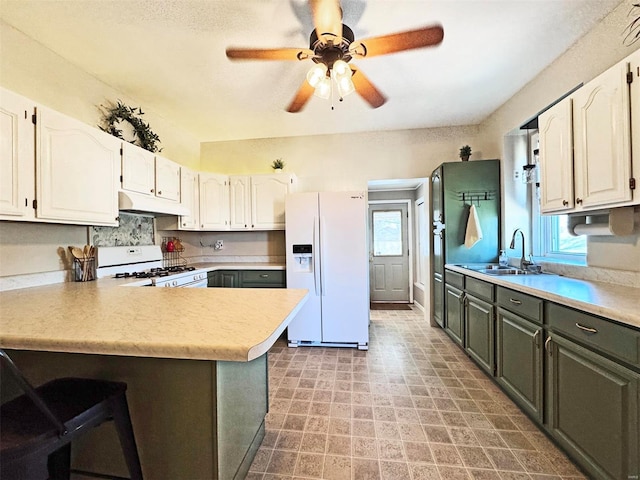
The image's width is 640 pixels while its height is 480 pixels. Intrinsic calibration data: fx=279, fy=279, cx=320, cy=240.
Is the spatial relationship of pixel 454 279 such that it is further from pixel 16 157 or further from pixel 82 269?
pixel 16 157

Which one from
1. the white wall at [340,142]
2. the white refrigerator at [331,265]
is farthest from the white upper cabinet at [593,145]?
the white refrigerator at [331,265]

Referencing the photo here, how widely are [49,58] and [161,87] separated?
30.4 inches

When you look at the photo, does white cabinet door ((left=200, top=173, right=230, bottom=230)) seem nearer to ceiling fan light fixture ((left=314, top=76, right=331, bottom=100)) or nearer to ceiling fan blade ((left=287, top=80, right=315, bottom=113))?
ceiling fan blade ((left=287, top=80, right=315, bottom=113))

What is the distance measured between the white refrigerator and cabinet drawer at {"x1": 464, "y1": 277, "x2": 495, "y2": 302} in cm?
102

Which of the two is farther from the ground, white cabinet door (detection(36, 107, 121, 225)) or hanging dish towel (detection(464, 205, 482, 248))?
white cabinet door (detection(36, 107, 121, 225))

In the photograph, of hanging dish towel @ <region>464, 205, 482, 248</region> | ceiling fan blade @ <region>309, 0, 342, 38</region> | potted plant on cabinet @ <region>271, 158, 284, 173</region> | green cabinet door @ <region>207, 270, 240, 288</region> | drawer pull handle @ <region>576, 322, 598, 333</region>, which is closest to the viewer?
drawer pull handle @ <region>576, 322, 598, 333</region>

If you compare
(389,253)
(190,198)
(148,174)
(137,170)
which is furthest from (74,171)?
(389,253)

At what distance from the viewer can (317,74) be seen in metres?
1.68

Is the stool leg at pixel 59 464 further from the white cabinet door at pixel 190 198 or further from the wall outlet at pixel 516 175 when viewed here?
the wall outlet at pixel 516 175

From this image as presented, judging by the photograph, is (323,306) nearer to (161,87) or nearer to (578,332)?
(578,332)

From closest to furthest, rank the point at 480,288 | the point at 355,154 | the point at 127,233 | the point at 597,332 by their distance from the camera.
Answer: the point at 597,332
the point at 480,288
the point at 127,233
the point at 355,154

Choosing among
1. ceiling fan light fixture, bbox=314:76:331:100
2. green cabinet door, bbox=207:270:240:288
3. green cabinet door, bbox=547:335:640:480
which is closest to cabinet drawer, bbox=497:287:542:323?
green cabinet door, bbox=547:335:640:480

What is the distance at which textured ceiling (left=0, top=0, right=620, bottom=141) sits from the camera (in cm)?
Answer: 176

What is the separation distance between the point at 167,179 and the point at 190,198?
48 centimetres
